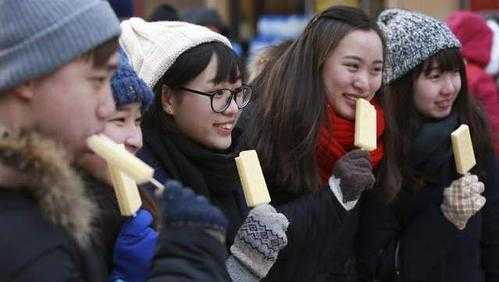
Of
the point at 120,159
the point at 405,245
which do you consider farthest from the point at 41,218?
the point at 405,245

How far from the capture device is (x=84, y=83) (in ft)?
5.10

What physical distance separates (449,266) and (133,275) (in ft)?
6.10

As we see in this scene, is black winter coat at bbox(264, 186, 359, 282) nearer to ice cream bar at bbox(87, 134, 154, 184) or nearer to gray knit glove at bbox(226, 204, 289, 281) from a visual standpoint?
gray knit glove at bbox(226, 204, 289, 281)

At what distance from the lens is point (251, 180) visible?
2.47 meters

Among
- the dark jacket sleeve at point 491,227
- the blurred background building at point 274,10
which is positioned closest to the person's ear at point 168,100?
the dark jacket sleeve at point 491,227

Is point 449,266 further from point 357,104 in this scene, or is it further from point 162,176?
point 162,176

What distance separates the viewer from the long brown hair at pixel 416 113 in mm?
3381

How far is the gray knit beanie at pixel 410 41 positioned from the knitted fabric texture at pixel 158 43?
99cm

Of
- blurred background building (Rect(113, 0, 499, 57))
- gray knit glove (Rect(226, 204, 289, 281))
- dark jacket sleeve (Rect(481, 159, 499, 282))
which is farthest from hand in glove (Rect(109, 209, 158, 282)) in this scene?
blurred background building (Rect(113, 0, 499, 57))

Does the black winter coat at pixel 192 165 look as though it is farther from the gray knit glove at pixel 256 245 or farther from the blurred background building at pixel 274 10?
the blurred background building at pixel 274 10

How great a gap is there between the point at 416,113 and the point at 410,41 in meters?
0.29

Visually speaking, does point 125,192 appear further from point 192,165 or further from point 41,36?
point 192,165

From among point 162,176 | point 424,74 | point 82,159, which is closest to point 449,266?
point 424,74

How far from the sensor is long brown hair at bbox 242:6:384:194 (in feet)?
9.49
